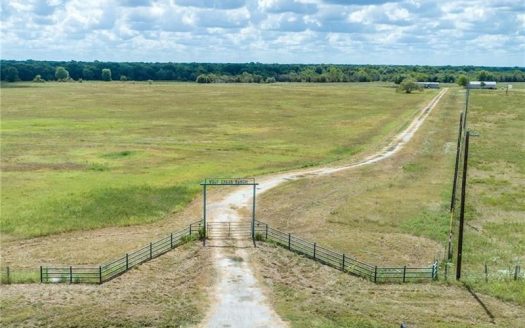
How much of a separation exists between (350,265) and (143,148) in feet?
155

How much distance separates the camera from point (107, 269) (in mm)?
30781

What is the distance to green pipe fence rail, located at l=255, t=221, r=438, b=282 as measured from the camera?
30531mm

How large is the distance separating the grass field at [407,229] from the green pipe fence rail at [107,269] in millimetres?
6029

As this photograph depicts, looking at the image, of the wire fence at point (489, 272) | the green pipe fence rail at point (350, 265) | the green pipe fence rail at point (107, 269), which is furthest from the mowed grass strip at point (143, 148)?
the wire fence at point (489, 272)

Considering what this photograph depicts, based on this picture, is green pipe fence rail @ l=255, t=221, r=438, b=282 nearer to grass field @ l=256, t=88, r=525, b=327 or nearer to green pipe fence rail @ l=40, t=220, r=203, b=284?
grass field @ l=256, t=88, r=525, b=327

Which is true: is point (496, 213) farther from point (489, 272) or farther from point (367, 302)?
point (367, 302)

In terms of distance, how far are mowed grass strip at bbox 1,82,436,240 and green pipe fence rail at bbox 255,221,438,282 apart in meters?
11.8

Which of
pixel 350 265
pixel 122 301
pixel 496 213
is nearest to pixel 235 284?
pixel 122 301

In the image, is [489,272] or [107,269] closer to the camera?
[107,269]

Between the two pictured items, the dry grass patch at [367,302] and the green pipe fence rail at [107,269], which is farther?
the green pipe fence rail at [107,269]

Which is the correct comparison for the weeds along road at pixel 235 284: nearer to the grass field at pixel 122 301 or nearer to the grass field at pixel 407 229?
the grass field at pixel 122 301

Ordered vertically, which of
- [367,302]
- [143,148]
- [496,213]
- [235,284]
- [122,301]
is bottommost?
[122,301]

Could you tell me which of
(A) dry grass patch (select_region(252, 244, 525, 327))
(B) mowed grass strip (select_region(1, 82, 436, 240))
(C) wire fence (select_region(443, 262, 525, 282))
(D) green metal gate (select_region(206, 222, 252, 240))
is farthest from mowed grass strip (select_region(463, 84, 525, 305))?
(B) mowed grass strip (select_region(1, 82, 436, 240))

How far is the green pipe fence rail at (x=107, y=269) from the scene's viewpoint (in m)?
29.2
